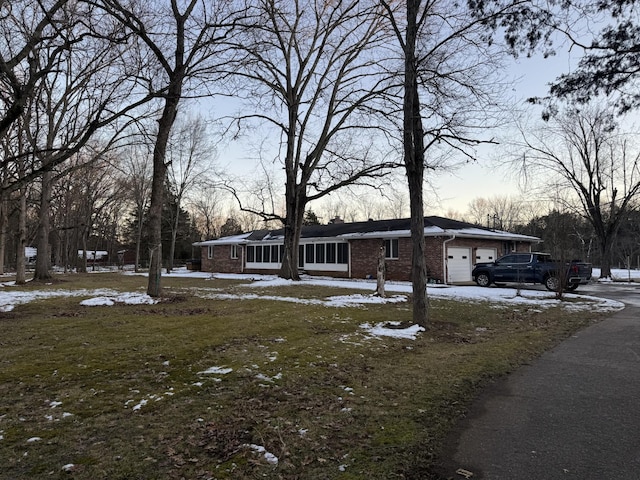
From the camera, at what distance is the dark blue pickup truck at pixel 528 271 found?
57.8 ft

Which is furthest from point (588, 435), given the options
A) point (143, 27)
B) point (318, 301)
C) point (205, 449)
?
point (143, 27)

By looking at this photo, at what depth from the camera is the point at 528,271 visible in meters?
19.1

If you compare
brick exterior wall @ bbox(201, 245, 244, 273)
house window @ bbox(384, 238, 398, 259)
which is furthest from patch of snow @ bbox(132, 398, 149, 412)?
brick exterior wall @ bbox(201, 245, 244, 273)

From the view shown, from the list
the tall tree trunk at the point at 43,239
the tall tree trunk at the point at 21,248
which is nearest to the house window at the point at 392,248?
the tall tree trunk at the point at 43,239

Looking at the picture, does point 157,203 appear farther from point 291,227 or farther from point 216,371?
point 291,227

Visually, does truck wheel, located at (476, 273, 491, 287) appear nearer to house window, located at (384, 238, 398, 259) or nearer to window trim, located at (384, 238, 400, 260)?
window trim, located at (384, 238, 400, 260)

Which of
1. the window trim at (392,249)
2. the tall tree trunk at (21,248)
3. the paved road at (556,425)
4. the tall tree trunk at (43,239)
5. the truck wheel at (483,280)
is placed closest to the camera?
the paved road at (556,425)

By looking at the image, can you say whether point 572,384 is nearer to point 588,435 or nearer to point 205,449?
point 588,435

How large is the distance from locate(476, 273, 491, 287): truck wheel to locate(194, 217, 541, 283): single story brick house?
1.44 meters

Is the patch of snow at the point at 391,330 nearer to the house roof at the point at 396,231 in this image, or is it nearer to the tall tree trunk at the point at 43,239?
the house roof at the point at 396,231

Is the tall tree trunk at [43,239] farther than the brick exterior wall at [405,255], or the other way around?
the brick exterior wall at [405,255]

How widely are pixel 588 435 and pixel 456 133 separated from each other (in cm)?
687

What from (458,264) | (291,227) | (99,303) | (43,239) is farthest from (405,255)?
(43,239)

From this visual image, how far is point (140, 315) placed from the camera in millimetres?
9453
